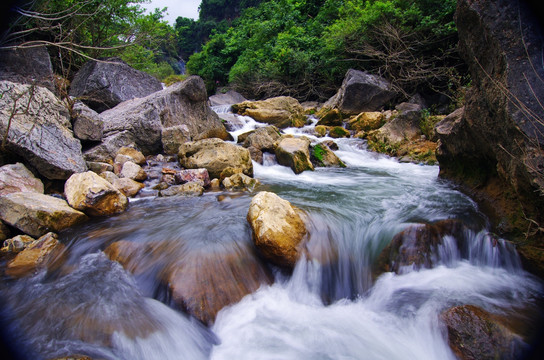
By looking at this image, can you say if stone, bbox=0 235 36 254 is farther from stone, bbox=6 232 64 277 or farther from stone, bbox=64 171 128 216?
stone, bbox=64 171 128 216

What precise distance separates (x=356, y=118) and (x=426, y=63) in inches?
148

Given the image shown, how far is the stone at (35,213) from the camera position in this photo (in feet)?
10.7

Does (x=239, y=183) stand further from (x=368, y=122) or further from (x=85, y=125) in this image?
(x=368, y=122)

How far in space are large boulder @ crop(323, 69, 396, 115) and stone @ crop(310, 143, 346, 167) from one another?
4958 mm

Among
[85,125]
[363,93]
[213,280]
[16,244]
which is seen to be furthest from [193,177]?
[363,93]

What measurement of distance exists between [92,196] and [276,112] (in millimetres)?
8762

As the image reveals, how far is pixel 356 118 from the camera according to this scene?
10750 mm

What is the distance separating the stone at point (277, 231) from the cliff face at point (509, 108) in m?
2.39

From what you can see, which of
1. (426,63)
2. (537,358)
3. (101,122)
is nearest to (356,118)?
(426,63)

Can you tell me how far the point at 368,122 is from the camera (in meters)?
10.2

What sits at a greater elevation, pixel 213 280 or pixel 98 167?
pixel 98 167

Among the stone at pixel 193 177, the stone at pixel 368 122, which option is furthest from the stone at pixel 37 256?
the stone at pixel 368 122

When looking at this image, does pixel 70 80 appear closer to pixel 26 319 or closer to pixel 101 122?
pixel 101 122

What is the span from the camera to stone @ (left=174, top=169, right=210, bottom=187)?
214 inches
